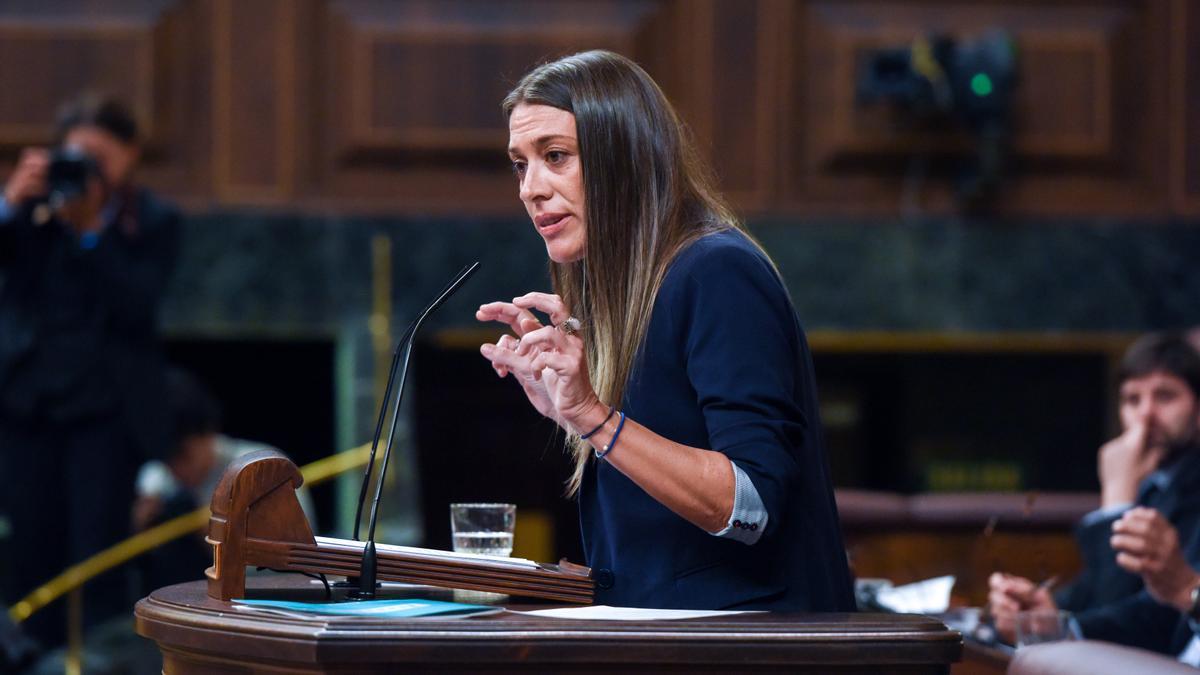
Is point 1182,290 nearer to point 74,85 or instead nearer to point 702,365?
point 74,85

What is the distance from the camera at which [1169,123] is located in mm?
5160

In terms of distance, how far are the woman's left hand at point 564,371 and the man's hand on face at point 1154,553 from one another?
129 centimetres

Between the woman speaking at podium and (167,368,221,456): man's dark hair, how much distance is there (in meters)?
2.82

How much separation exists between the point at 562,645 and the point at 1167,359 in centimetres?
237

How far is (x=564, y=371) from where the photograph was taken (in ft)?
5.32

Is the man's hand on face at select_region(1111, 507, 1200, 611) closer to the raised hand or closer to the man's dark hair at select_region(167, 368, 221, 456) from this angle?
the raised hand

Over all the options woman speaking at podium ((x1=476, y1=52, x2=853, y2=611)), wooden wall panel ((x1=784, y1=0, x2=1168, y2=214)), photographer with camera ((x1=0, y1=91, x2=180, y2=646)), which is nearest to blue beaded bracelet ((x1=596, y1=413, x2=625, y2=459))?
woman speaking at podium ((x1=476, y1=52, x2=853, y2=611))

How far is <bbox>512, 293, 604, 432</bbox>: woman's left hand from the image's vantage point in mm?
1623

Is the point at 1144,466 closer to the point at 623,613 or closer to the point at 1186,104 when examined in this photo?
the point at 1186,104

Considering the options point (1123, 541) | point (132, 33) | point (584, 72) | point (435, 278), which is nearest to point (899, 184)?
point (435, 278)

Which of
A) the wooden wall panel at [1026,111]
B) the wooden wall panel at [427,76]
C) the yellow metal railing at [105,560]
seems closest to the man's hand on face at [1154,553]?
the yellow metal railing at [105,560]

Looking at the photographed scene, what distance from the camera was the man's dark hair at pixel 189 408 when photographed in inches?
180

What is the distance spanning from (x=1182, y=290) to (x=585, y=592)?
12.4 ft

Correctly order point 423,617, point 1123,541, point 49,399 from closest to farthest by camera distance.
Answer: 1. point 423,617
2. point 1123,541
3. point 49,399
